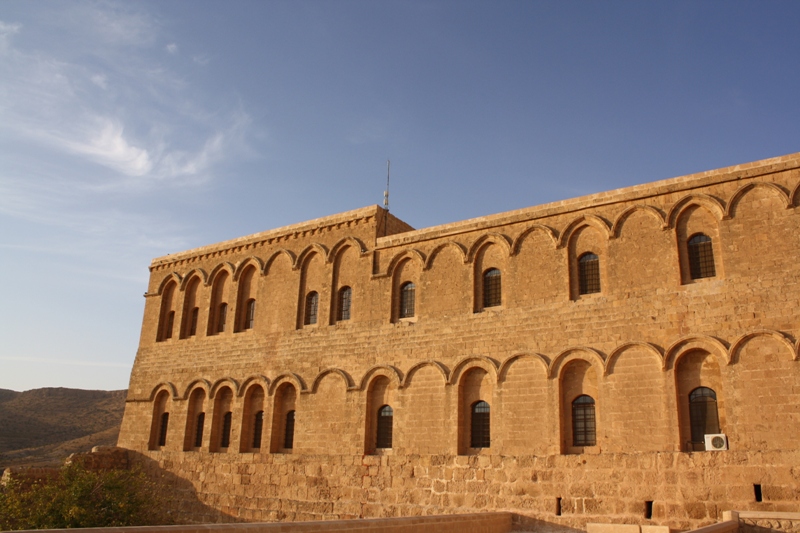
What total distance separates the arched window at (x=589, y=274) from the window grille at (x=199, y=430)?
13290 millimetres

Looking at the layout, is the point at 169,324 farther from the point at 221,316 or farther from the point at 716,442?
the point at 716,442

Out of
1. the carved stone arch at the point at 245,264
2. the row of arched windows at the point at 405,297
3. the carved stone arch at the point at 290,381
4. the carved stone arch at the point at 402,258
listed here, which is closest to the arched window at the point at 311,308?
the row of arched windows at the point at 405,297

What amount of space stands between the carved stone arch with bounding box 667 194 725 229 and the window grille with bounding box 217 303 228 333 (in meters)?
14.9

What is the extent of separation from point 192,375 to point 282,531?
15517 millimetres

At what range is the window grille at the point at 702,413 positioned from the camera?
559 inches

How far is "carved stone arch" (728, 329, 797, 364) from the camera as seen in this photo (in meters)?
13.6

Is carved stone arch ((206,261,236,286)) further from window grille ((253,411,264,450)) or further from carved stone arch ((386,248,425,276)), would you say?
carved stone arch ((386,248,425,276))

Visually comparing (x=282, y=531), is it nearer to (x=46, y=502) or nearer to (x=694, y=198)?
(x=46, y=502)

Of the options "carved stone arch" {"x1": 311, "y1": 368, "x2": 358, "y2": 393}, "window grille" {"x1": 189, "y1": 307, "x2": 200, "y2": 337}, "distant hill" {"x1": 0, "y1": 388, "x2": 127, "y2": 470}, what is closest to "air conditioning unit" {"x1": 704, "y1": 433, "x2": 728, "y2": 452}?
"carved stone arch" {"x1": 311, "y1": 368, "x2": 358, "y2": 393}

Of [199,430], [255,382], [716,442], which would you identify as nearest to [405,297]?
[255,382]

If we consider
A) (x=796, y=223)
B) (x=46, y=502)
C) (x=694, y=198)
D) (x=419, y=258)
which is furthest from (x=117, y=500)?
(x=796, y=223)

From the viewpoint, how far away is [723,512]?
1277 cm

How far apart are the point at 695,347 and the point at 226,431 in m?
14.7

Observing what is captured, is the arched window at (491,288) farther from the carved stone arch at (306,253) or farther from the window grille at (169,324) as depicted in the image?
the window grille at (169,324)
